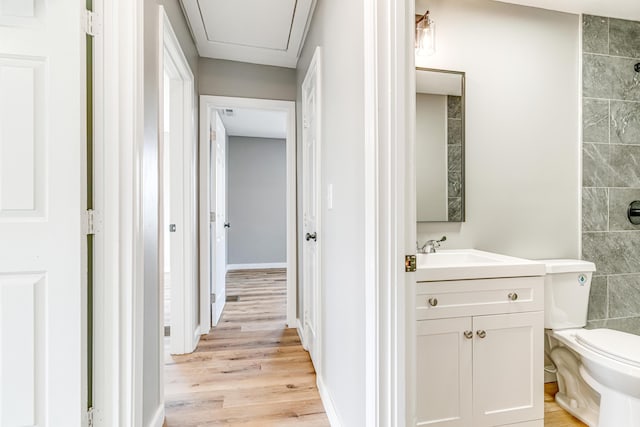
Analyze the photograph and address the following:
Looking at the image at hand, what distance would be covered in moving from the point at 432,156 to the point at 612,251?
136 centimetres

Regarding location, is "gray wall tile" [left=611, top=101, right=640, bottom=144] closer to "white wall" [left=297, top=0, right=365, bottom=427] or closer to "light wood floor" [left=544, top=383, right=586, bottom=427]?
"light wood floor" [left=544, top=383, right=586, bottom=427]

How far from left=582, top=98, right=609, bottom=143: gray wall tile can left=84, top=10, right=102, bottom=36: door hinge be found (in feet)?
8.77

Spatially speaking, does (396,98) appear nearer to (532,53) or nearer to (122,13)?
(122,13)

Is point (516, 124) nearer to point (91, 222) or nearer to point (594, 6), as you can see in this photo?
point (594, 6)

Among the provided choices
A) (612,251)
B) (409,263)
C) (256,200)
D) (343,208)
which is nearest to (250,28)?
(343,208)

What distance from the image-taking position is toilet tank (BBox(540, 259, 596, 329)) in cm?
167

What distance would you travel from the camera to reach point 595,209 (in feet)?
6.51

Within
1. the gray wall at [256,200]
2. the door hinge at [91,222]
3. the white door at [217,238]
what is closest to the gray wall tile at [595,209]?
the door hinge at [91,222]

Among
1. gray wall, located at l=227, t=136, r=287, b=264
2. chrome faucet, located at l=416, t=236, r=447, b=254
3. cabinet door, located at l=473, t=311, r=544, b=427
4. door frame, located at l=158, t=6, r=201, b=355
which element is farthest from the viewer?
gray wall, located at l=227, t=136, r=287, b=264

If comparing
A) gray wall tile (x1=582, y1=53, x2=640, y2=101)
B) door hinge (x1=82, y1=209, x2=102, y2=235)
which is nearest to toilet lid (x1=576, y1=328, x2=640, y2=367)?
gray wall tile (x1=582, y1=53, x2=640, y2=101)

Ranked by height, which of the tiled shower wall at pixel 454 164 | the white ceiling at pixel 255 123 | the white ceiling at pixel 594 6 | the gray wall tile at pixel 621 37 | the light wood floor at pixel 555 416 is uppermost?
the white ceiling at pixel 255 123

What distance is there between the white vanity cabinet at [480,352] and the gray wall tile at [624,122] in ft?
4.36

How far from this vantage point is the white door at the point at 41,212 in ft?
3.43

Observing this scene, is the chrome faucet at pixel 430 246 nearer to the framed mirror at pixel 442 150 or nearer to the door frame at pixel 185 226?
the framed mirror at pixel 442 150
